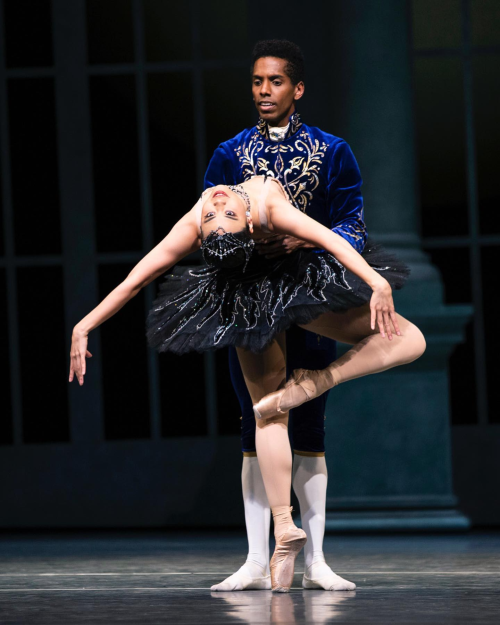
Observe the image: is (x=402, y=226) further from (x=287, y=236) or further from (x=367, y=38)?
(x=287, y=236)

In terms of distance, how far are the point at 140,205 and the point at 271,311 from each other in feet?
8.06

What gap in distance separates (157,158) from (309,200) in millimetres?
2187

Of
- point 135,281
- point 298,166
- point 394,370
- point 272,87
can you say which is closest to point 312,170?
point 298,166

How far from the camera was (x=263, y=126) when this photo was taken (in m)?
2.97

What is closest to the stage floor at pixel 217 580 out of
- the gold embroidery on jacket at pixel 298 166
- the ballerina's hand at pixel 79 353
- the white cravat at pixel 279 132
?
the ballerina's hand at pixel 79 353

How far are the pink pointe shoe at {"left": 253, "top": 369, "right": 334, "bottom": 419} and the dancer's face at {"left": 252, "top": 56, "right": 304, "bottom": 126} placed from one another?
2.39 ft

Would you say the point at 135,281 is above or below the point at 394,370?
above

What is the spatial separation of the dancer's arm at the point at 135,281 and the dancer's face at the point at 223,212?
6cm

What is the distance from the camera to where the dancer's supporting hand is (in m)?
2.79

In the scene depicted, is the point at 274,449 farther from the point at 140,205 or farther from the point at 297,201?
the point at 140,205

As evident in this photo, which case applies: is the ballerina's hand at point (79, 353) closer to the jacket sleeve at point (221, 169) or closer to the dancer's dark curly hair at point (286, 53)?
the jacket sleeve at point (221, 169)

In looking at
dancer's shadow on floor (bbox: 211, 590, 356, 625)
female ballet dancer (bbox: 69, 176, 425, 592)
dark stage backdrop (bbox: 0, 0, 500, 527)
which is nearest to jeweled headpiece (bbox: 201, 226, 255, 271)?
female ballet dancer (bbox: 69, 176, 425, 592)

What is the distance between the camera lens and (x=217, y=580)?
309 cm

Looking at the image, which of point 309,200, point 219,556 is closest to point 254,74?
point 309,200
